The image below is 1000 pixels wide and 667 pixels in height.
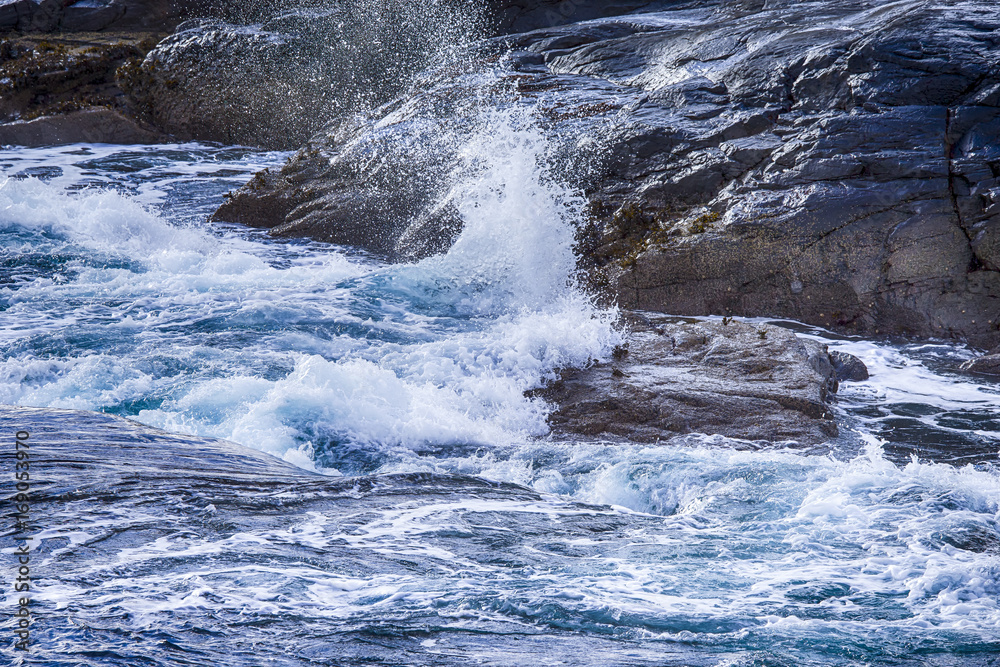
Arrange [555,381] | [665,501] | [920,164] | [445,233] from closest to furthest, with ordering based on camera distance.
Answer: [665,501]
[555,381]
[920,164]
[445,233]

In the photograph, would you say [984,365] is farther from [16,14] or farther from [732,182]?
[16,14]

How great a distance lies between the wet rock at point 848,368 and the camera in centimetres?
679

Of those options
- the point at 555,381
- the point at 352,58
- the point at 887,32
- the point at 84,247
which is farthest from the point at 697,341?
the point at 352,58

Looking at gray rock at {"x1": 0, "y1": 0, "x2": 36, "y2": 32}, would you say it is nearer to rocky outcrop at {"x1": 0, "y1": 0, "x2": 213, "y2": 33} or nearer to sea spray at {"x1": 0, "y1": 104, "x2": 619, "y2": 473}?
rocky outcrop at {"x1": 0, "y1": 0, "x2": 213, "y2": 33}

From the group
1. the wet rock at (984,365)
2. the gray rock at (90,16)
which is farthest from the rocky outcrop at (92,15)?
the wet rock at (984,365)

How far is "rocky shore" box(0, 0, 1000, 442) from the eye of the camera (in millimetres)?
6449

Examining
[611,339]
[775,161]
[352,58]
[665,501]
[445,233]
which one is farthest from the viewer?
[352,58]

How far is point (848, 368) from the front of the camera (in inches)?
269

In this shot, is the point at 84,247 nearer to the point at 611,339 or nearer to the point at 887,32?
the point at 611,339

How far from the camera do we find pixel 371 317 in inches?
312

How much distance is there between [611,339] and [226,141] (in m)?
10.8
